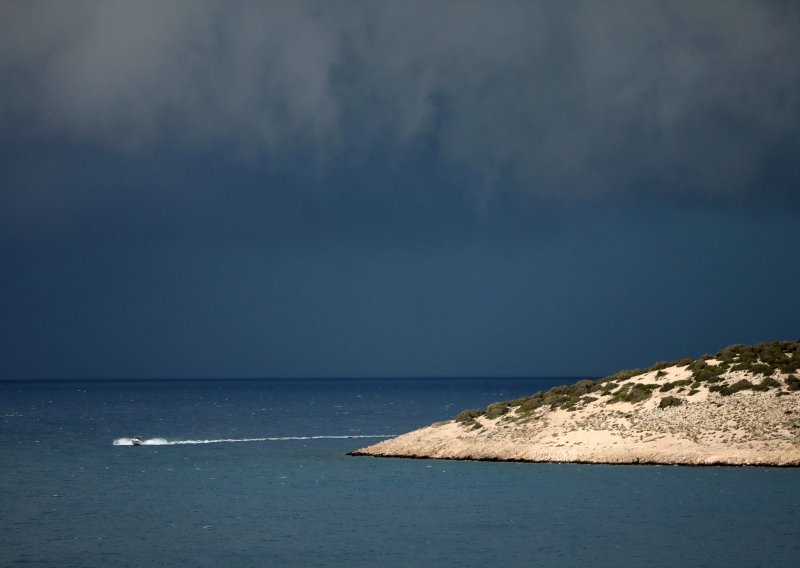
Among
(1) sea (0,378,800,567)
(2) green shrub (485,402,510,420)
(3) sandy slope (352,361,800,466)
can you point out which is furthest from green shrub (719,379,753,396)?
(2) green shrub (485,402,510,420)

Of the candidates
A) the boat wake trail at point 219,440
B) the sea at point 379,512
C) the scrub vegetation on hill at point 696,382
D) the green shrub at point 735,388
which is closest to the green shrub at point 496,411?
the scrub vegetation on hill at point 696,382

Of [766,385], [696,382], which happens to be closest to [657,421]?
[696,382]

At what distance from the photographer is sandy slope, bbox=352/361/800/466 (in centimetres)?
6888

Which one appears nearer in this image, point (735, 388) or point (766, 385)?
point (766, 385)

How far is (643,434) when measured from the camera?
7262 centimetres

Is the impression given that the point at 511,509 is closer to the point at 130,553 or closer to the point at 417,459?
the point at 130,553

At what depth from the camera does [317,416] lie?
163000 mm

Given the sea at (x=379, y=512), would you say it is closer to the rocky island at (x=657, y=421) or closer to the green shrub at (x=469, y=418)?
the rocky island at (x=657, y=421)

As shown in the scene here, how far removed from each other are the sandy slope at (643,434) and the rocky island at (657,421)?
0.06 meters

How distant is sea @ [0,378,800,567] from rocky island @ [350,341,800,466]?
154 cm

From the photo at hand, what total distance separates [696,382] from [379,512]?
32467 millimetres

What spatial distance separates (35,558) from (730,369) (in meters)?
52.5

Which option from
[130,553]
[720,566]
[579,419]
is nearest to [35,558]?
[130,553]

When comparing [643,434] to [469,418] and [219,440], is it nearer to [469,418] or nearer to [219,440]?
[469,418]
